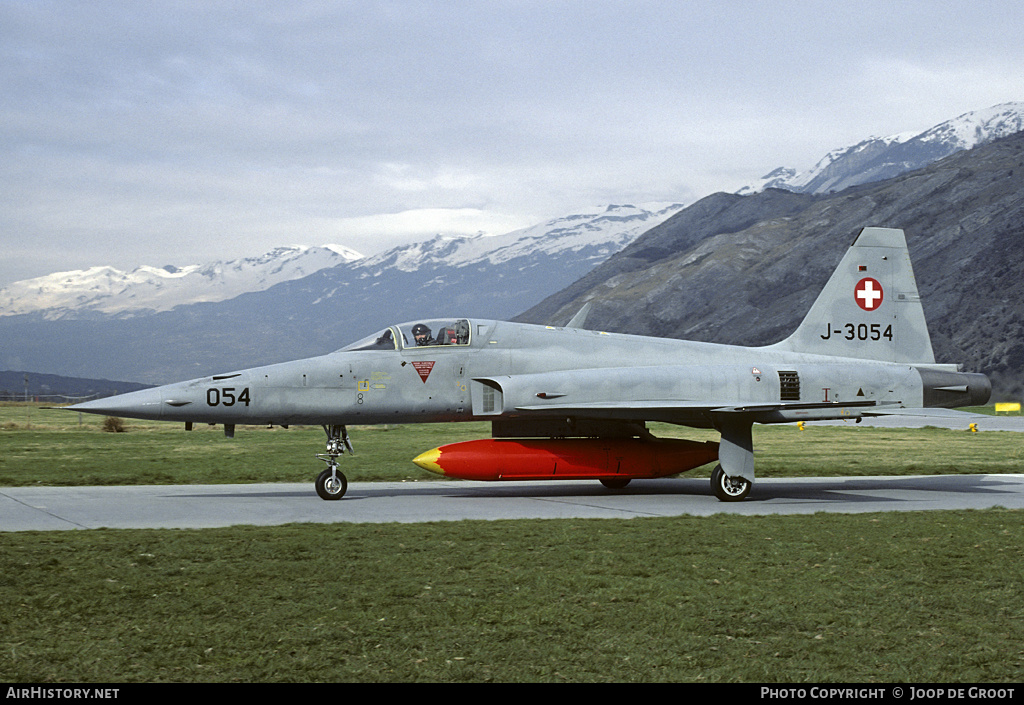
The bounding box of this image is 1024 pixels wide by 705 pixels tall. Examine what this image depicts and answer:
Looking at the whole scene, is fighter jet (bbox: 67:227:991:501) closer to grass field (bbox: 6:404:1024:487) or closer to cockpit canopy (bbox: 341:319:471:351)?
cockpit canopy (bbox: 341:319:471:351)

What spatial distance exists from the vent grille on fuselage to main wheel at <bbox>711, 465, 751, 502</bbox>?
2.23 m

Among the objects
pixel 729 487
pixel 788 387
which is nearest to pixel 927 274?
pixel 788 387

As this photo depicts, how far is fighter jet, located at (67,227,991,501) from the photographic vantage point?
16547 mm

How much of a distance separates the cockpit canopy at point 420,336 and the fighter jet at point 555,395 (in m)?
0.03

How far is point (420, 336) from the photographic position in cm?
1752

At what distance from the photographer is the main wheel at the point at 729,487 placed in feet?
53.9

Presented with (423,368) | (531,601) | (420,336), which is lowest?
(531,601)

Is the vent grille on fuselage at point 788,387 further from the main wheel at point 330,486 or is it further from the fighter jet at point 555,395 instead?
the main wheel at point 330,486

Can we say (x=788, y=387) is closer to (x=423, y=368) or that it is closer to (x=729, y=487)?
(x=729, y=487)

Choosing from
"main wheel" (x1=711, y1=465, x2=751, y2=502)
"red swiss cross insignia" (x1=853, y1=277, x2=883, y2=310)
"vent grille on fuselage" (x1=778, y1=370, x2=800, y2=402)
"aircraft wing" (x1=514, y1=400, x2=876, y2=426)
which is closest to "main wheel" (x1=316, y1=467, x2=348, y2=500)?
"aircraft wing" (x1=514, y1=400, x2=876, y2=426)

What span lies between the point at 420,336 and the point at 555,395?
283 centimetres

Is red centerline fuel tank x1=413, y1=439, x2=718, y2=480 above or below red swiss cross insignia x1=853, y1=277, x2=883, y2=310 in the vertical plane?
below

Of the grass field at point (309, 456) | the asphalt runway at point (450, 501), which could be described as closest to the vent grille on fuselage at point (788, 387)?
the asphalt runway at point (450, 501)

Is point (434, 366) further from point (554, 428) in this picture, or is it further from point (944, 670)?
point (944, 670)
